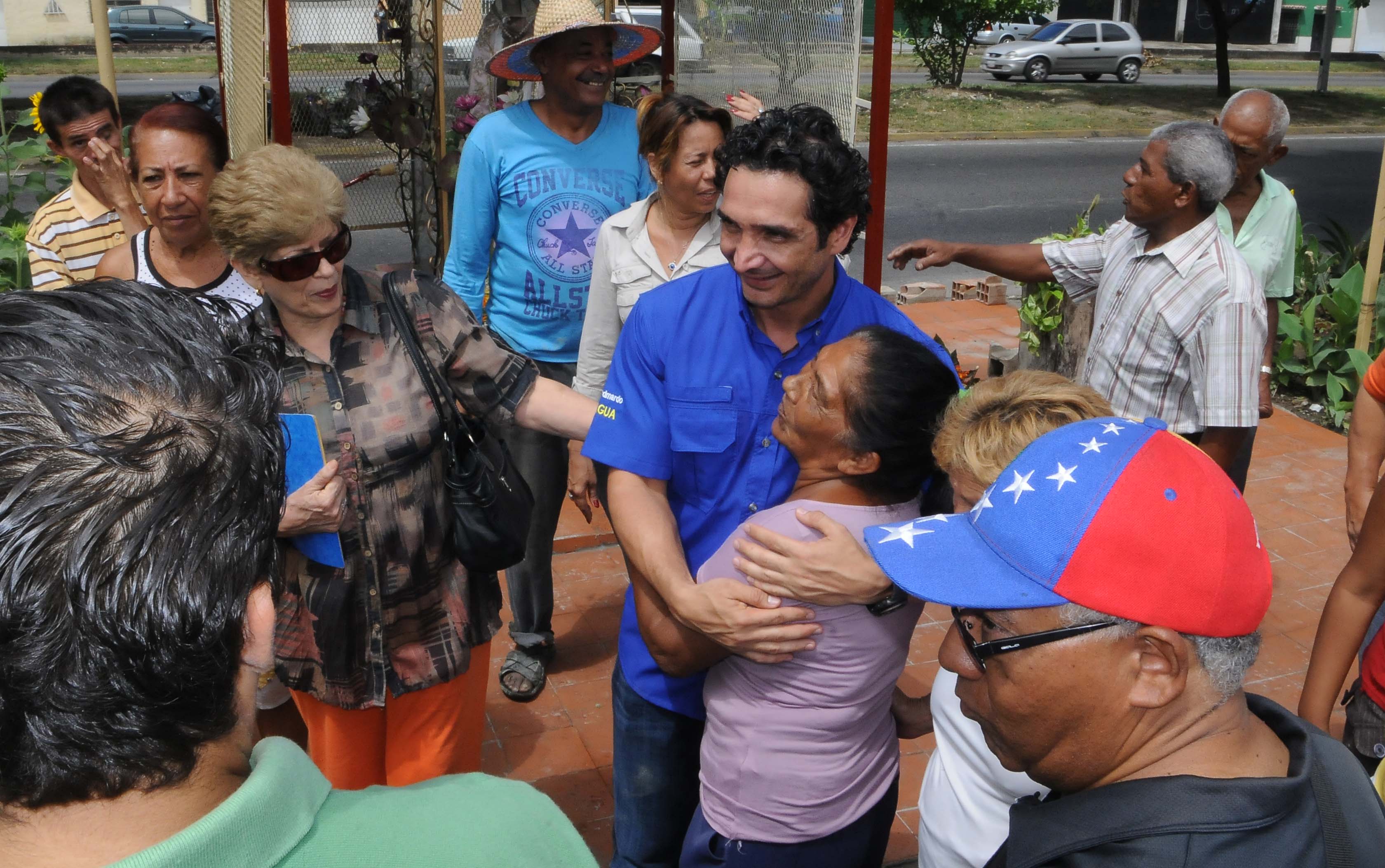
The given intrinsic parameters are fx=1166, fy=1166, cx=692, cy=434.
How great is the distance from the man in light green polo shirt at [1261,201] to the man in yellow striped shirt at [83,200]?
411cm

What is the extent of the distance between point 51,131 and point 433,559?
2592 mm

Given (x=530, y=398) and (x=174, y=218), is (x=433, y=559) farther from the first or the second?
(x=174, y=218)

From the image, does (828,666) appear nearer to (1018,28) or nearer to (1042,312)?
(1042,312)

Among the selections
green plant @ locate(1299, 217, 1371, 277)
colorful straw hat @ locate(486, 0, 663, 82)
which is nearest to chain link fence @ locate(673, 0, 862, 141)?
colorful straw hat @ locate(486, 0, 663, 82)

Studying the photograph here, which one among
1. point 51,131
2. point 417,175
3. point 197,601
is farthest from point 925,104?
point 197,601

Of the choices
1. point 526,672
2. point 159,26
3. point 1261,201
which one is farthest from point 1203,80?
point 526,672

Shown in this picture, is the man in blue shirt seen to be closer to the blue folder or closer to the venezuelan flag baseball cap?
the blue folder

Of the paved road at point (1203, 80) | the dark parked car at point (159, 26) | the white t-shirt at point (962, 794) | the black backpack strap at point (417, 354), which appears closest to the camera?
the white t-shirt at point (962, 794)

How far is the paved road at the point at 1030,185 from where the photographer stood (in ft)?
39.7

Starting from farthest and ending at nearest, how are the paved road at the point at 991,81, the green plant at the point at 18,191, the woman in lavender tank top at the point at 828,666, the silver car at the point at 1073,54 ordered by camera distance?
the silver car at the point at 1073,54 < the paved road at the point at 991,81 < the green plant at the point at 18,191 < the woman in lavender tank top at the point at 828,666

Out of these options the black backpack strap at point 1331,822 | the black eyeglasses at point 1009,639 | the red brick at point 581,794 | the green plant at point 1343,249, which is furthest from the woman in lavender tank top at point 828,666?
the green plant at point 1343,249

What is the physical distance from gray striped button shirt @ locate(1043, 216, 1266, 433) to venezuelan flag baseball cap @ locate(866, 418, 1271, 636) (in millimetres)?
2011

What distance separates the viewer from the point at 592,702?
3881 mm

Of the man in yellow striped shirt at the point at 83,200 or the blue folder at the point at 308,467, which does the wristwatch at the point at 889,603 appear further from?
the man in yellow striped shirt at the point at 83,200
